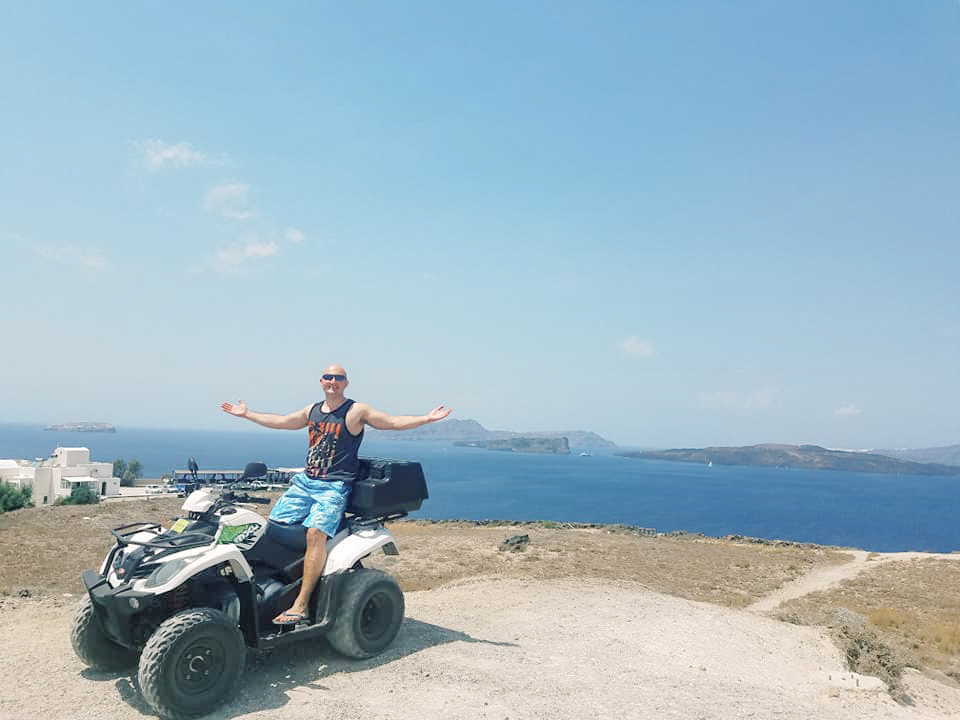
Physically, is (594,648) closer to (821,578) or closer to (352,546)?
(352,546)

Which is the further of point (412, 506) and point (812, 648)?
Answer: point (812, 648)

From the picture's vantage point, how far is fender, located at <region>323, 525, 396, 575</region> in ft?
24.0

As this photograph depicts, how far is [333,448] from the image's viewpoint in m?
7.61

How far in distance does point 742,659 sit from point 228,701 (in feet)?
21.8

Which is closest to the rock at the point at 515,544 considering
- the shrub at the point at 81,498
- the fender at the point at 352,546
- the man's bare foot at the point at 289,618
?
the fender at the point at 352,546

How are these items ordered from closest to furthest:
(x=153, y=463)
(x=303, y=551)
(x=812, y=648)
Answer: (x=303, y=551) → (x=812, y=648) → (x=153, y=463)

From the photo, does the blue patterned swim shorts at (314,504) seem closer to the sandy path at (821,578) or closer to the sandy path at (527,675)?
the sandy path at (527,675)

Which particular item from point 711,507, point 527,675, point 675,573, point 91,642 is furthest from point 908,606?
point 711,507

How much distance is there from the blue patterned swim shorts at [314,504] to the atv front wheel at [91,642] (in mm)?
2039

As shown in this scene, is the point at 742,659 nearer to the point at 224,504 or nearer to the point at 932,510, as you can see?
the point at 224,504

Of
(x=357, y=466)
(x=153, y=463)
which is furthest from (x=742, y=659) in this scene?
(x=153, y=463)

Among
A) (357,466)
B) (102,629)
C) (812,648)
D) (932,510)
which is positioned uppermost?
(357,466)

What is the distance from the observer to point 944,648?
1343cm

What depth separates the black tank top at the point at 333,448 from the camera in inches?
300
